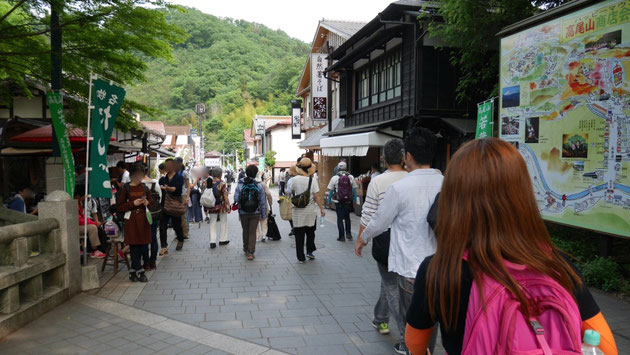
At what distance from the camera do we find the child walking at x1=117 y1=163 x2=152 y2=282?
6809mm

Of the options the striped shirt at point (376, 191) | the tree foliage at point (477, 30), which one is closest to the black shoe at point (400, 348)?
the striped shirt at point (376, 191)

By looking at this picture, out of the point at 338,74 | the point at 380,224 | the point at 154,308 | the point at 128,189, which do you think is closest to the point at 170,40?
the point at 128,189

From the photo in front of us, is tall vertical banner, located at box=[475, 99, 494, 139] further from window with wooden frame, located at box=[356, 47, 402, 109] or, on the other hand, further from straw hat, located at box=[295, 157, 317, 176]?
window with wooden frame, located at box=[356, 47, 402, 109]

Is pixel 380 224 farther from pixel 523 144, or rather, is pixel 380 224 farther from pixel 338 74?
pixel 338 74

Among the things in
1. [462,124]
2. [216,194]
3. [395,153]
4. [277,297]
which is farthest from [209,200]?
[462,124]

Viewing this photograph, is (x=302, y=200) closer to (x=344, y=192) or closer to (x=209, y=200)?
(x=344, y=192)

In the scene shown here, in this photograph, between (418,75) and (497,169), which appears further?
(418,75)

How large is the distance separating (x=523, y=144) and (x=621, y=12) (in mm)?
2276

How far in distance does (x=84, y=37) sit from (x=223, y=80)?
250 ft

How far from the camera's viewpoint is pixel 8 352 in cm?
428

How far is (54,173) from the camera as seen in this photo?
24.4 ft

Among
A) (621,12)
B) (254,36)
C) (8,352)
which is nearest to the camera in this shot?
(8,352)

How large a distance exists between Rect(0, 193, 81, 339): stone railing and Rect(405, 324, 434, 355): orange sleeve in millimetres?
4616

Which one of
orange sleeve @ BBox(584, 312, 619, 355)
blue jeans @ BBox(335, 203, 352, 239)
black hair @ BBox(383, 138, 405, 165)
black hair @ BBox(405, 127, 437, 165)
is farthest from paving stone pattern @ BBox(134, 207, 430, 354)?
orange sleeve @ BBox(584, 312, 619, 355)
